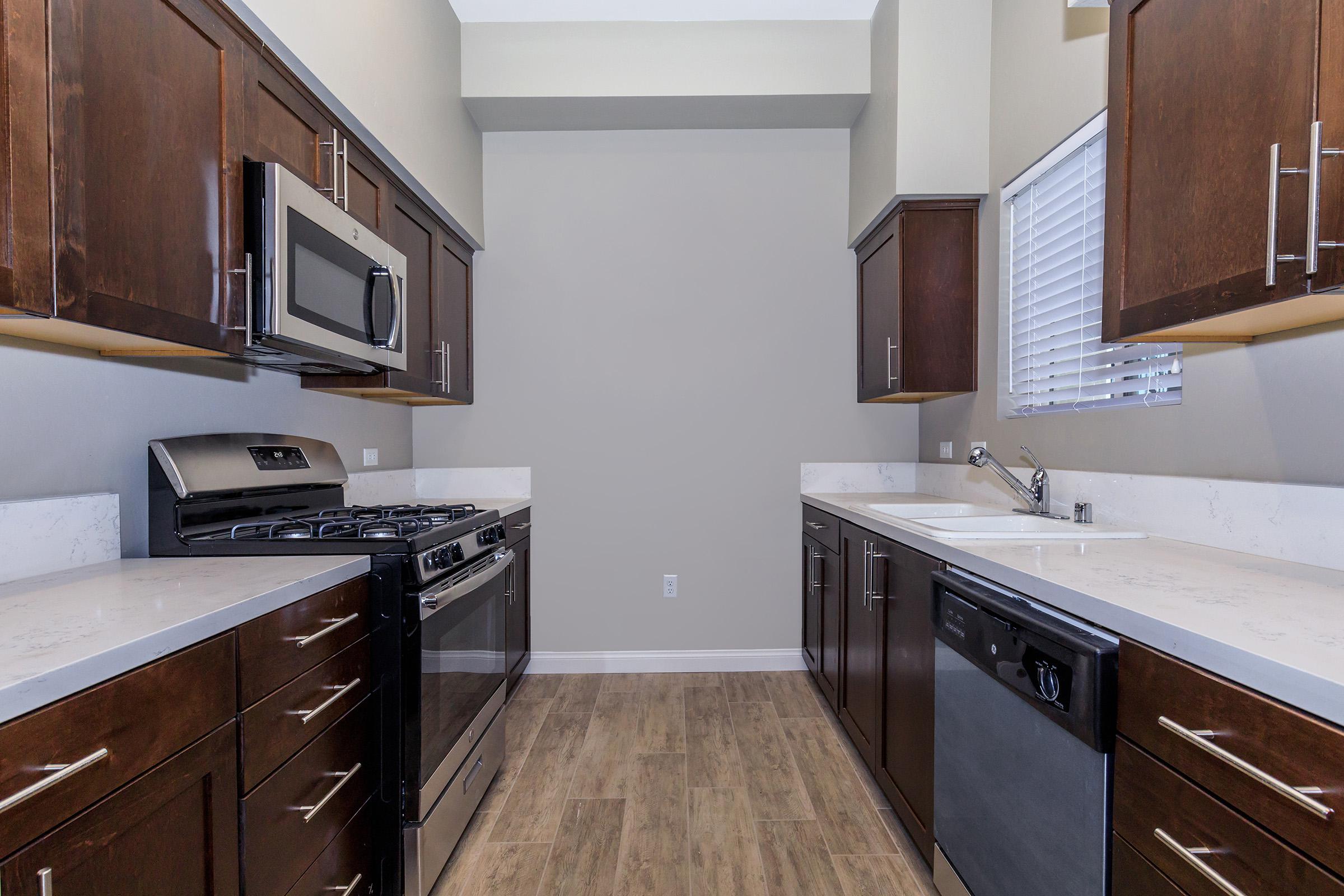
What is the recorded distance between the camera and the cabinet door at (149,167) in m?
1.06

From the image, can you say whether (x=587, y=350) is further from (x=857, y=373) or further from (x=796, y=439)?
(x=857, y=373)

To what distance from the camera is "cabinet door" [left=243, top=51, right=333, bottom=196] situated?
60.6 inches

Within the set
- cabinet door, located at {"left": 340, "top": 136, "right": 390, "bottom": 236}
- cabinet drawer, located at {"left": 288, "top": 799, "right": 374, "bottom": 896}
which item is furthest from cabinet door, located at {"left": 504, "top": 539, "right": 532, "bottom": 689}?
cabinet door, located at {"left": 340, "top": 136, "right": 390, "bottom": 236}

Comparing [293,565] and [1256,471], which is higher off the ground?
[1256,471]

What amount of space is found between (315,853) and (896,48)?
316 centimetres

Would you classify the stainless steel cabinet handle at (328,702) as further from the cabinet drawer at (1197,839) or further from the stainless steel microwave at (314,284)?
the cabinet drawer at (1197,839)

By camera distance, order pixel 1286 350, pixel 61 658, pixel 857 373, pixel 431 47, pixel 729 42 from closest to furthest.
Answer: pixel 61 658 → pixel 1286 350 → pixel 431 47 → pixel 729 42 → pixel 857 373

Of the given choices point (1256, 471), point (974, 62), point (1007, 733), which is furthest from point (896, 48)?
point (1007, 733)

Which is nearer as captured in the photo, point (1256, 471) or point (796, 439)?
point (1256, 471)

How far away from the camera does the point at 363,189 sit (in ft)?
7.07

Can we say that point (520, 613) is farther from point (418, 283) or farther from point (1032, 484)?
point (1032, 484)

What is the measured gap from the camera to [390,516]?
6.57 ft

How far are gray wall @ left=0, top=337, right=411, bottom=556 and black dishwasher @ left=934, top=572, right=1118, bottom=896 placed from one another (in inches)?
76.1

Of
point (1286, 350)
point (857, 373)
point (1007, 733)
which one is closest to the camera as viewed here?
point (1007, 733)
